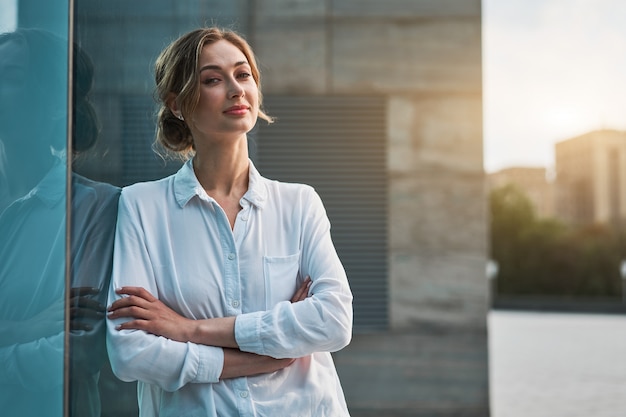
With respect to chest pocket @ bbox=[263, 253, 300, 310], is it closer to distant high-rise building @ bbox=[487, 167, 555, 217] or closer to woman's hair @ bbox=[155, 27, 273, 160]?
woman's hair @ bbox=[155, 27, 273, 160]

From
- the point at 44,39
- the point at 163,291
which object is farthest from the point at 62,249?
the point at 44,39

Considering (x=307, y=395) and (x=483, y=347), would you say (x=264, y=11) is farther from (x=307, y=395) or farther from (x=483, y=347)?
(x=307, y=395)

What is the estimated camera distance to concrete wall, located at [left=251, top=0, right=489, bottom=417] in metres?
7.38

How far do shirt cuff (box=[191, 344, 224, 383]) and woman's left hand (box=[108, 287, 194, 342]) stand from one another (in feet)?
0.18

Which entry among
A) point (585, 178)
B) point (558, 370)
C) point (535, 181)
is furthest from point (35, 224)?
point (535, 181)

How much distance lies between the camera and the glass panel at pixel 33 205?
1.88 meters

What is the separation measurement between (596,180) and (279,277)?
3754 inches

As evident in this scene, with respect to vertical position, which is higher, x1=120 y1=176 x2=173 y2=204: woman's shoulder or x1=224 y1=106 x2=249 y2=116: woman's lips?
x1=224 y1=106 x2=249 y2=116: woman's lips

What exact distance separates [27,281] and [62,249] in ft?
0.35

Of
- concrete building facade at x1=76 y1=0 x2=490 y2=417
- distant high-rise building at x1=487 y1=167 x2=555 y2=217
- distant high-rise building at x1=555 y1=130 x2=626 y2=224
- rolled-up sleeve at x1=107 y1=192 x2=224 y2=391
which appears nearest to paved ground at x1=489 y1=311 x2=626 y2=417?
concrete building facade at x1=76 y1=0 x2=490 y2=417

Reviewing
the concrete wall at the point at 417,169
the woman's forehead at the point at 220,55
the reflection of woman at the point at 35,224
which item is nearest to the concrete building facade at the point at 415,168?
the concrete wall at the point at 417,169

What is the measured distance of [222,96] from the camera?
213 cm

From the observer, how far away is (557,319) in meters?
23.4

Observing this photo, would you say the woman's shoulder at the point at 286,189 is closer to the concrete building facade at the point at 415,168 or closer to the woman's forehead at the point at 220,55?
the woman's forehead at the point at 220,55
